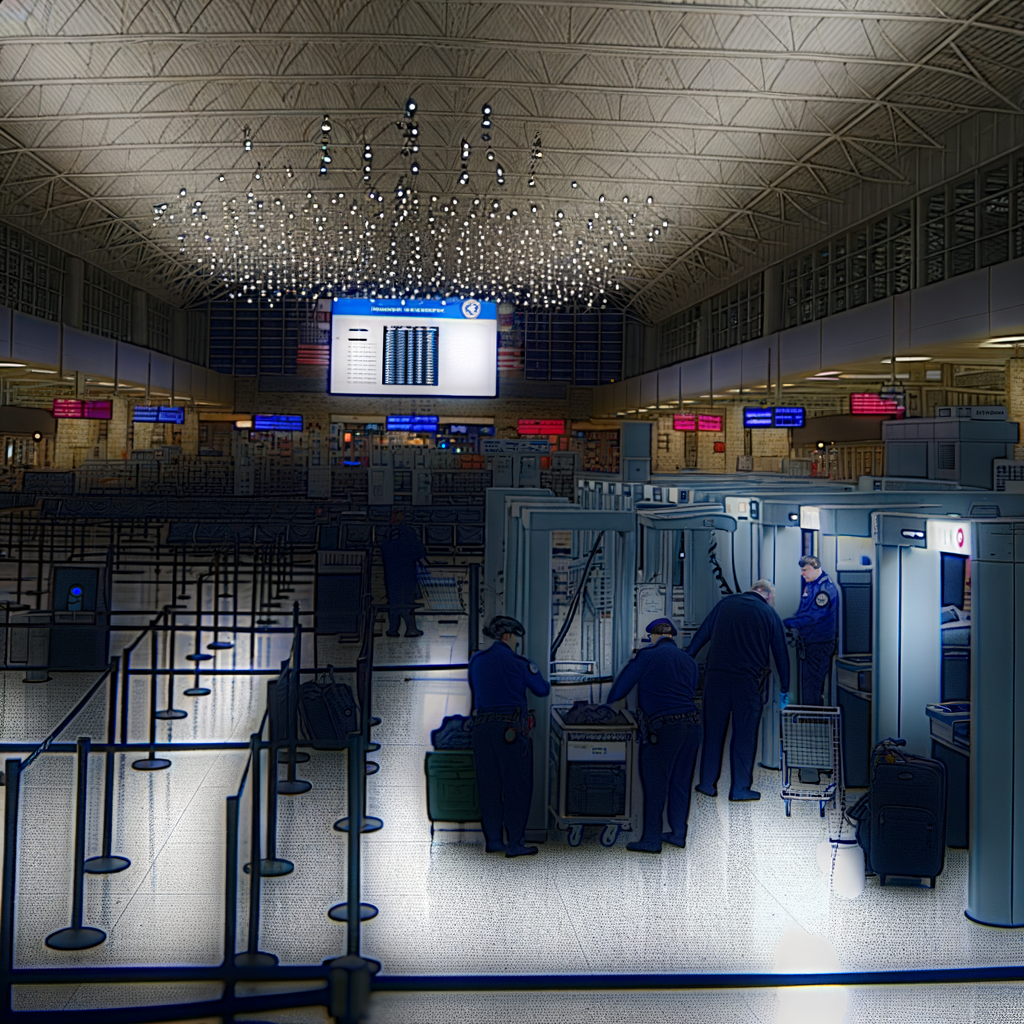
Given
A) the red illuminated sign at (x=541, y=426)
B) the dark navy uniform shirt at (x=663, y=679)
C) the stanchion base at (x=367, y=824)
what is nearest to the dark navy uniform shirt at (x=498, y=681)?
the dark navy uniform shirt at (x=663, y=679)

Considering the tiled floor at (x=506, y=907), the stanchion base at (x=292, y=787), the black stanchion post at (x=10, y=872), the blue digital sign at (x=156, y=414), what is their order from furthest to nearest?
the blue digital sign at (x=156, y=414)
the stanchion base at (x=292, y=787)
the tiled floor at (x=506, y=907)
the black stanchion post at (x=10, y=872)

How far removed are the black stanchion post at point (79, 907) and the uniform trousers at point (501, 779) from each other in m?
2.11

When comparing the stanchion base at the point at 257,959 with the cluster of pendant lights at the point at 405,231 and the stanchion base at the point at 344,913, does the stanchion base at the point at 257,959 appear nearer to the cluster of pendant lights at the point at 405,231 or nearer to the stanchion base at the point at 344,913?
the stanchion base at the point at 344,913

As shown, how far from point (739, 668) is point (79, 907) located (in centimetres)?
424

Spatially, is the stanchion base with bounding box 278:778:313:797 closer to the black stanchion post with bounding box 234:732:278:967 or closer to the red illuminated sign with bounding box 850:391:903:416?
the black stanchion post with bounding box 234:732:278:967

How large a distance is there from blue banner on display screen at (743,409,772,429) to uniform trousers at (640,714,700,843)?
2090 centimetres

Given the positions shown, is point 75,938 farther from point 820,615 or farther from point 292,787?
point 820,615

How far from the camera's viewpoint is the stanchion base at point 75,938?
488 cm

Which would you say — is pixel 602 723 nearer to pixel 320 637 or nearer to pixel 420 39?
pixel 320 637

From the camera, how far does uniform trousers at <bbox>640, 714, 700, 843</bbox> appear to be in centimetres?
636

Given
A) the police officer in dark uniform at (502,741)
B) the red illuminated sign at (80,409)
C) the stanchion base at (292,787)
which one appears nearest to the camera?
the police officer in dark uniform at (502,741)

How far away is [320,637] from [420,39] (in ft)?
33.7

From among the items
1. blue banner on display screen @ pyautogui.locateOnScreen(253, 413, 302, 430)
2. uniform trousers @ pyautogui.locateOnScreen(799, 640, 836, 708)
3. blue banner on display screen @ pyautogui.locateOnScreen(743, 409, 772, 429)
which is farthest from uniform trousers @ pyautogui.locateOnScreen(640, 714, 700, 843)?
blue banner on display screen @ pyautogui.locateOnScreen(253, 413, 302, 430)

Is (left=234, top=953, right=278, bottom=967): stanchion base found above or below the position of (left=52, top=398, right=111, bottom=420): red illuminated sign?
below
